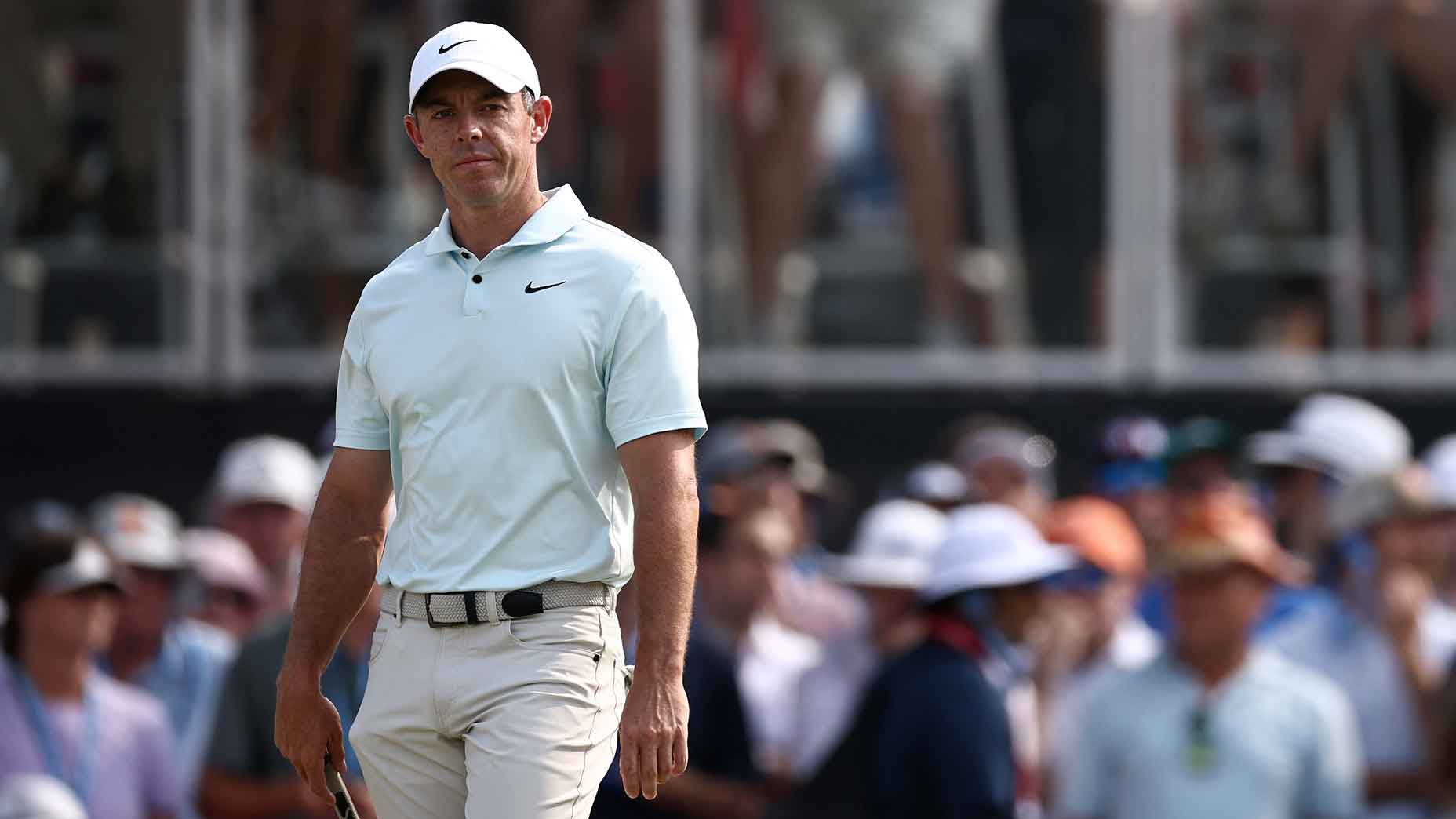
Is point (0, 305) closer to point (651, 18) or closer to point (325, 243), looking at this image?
point (325, 243)

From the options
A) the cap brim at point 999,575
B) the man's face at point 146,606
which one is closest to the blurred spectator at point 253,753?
the man's face at point 146,606

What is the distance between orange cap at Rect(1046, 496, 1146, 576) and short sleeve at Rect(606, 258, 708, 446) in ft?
11.9

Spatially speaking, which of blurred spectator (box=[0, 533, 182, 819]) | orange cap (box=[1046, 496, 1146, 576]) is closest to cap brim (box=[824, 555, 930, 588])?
orange cap (box=[1046, 496, 1146, 576])

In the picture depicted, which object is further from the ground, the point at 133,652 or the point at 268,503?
the point at 268,503

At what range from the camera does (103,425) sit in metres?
9.46

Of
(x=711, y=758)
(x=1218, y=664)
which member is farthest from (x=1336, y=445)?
(x=711, y=758)

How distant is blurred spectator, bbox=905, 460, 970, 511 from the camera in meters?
7.85

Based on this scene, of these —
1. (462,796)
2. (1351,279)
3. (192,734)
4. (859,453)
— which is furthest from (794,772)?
(1351,279)

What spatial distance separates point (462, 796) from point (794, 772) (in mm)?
3535

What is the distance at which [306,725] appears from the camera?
343cm

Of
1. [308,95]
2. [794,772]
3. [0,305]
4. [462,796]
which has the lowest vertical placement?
[794,772]

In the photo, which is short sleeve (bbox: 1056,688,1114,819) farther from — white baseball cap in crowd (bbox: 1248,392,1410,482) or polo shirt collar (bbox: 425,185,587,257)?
polo shirt collar (bbox: 425,185,587,257)

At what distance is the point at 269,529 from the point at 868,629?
195 cm

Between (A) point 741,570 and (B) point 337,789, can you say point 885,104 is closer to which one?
(A) point 741,570
